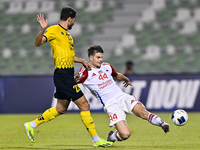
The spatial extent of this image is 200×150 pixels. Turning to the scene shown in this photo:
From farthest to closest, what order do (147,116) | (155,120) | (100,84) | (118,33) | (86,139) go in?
(118,33) < (86,139) < (100,84) < (147,116) < (155,120)

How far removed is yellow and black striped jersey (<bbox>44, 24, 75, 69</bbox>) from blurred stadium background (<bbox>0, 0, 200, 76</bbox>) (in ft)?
31.8

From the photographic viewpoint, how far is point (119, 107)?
5270 millimetres

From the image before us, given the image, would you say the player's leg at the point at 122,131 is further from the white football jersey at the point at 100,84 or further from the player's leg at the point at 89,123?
the white football jersey at the point at 100,84

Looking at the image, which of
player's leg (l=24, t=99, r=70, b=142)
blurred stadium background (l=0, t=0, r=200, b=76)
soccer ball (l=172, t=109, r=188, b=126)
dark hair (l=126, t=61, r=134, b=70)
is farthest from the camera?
blurred stadium background (l=0, t=0, r=200, b=76)

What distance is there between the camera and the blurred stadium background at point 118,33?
1528 cm

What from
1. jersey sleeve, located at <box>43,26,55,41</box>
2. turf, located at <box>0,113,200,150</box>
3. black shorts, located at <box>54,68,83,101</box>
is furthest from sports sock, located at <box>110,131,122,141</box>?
jersey sleeve, located at <box>43,26,55,41</box>

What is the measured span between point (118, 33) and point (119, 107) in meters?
11.3

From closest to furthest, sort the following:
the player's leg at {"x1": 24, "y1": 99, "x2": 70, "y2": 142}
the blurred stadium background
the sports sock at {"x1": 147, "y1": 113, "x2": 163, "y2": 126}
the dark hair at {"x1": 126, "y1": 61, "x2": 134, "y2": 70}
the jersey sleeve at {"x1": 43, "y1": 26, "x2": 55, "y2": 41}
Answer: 1. the sports sock at {"x1": 147, "y1": 113, "x2": 163, "y2": 126}
2. the jersey sleeve at {"x1": 43, "y1": 26, "x2": 55, "y2": 41}
3. the player's leg at {"x1": 24, "y1": 99, "x2": 70, "y2": 142}
4. the dark hair at {"x1": 126, "y1": 61, "x2": 134, "y2": 70}
5. the blurred stadium background

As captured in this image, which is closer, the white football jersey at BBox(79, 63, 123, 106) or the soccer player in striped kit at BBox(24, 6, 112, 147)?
the soccer player in striped kit at BBox(24, 6, 112, 147)

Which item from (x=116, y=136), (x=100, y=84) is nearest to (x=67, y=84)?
(x=100, y=84)

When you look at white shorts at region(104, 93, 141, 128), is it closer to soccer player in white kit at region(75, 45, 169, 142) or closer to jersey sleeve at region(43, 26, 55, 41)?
soccer player in white kit at region(75, 45, 169, 142)

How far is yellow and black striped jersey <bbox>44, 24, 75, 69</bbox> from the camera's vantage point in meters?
5.14

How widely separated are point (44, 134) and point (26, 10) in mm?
11359

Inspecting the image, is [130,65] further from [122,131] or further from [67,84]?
[122,131]
